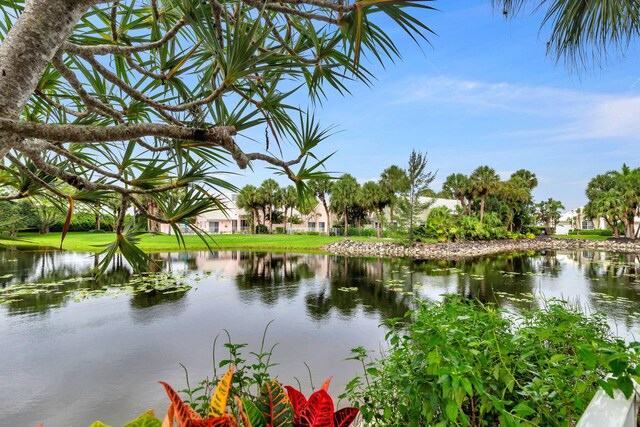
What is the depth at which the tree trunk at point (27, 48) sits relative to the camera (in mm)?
956

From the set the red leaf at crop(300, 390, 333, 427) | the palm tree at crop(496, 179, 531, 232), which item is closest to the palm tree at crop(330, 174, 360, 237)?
the palm tree at crop(496, 179, 531, 232)

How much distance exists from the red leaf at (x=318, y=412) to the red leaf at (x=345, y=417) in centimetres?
8

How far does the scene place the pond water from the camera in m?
3.97

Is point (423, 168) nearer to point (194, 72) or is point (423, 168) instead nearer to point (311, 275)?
point (311, 275)

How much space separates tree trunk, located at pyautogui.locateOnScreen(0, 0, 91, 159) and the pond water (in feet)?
3.49

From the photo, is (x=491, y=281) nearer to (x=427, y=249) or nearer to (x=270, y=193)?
(x=427, y=249)

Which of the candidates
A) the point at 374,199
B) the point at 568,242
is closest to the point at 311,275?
the point at 374,199

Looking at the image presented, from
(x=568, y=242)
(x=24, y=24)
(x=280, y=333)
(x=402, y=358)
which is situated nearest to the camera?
(x=24, y=24)

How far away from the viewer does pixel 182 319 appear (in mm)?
6812

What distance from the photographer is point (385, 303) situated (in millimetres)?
8102

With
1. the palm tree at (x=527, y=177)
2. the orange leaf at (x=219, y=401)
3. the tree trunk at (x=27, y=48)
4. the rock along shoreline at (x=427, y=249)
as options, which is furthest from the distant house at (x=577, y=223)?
the tree trunk at (x=27, y=48)

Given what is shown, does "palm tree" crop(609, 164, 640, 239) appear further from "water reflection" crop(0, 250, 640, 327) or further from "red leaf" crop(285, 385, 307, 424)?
"red leaf" crop(285, 385, 307, 424)

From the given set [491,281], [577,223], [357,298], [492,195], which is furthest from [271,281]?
[577,223]

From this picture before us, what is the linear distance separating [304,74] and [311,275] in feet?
37.8
